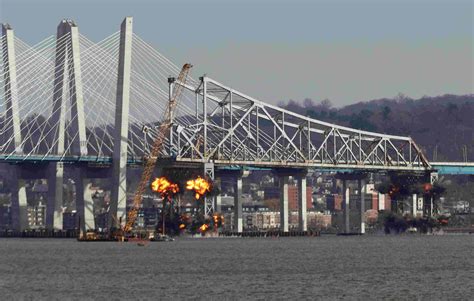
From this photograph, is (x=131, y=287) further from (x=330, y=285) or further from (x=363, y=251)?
(x=363, y=251)

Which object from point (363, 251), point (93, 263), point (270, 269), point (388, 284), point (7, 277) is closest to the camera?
point (388, 284)

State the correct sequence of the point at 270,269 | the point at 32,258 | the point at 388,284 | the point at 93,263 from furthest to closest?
1. the point at 32,258
2. the point at 93,263
3. the point at 270,269
4. the point at 388,284

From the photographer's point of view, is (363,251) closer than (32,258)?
No

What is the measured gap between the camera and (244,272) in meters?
129

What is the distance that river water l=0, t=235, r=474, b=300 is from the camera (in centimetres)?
10650

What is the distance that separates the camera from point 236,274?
127 m

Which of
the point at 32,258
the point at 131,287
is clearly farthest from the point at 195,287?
the point at 32,258

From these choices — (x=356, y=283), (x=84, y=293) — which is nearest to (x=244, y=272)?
(x=356, y=283)

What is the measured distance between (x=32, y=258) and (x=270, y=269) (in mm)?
33953

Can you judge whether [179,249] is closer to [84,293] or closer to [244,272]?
[244,272]

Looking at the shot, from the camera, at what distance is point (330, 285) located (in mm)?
113625

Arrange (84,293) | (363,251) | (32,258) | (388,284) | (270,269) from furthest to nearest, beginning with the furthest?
1. (363,251)
2. (32,258)
3. (270,269)
4. (388,284)
5. (84,293)

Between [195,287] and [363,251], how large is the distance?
66.6m

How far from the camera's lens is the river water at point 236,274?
106500 mm
